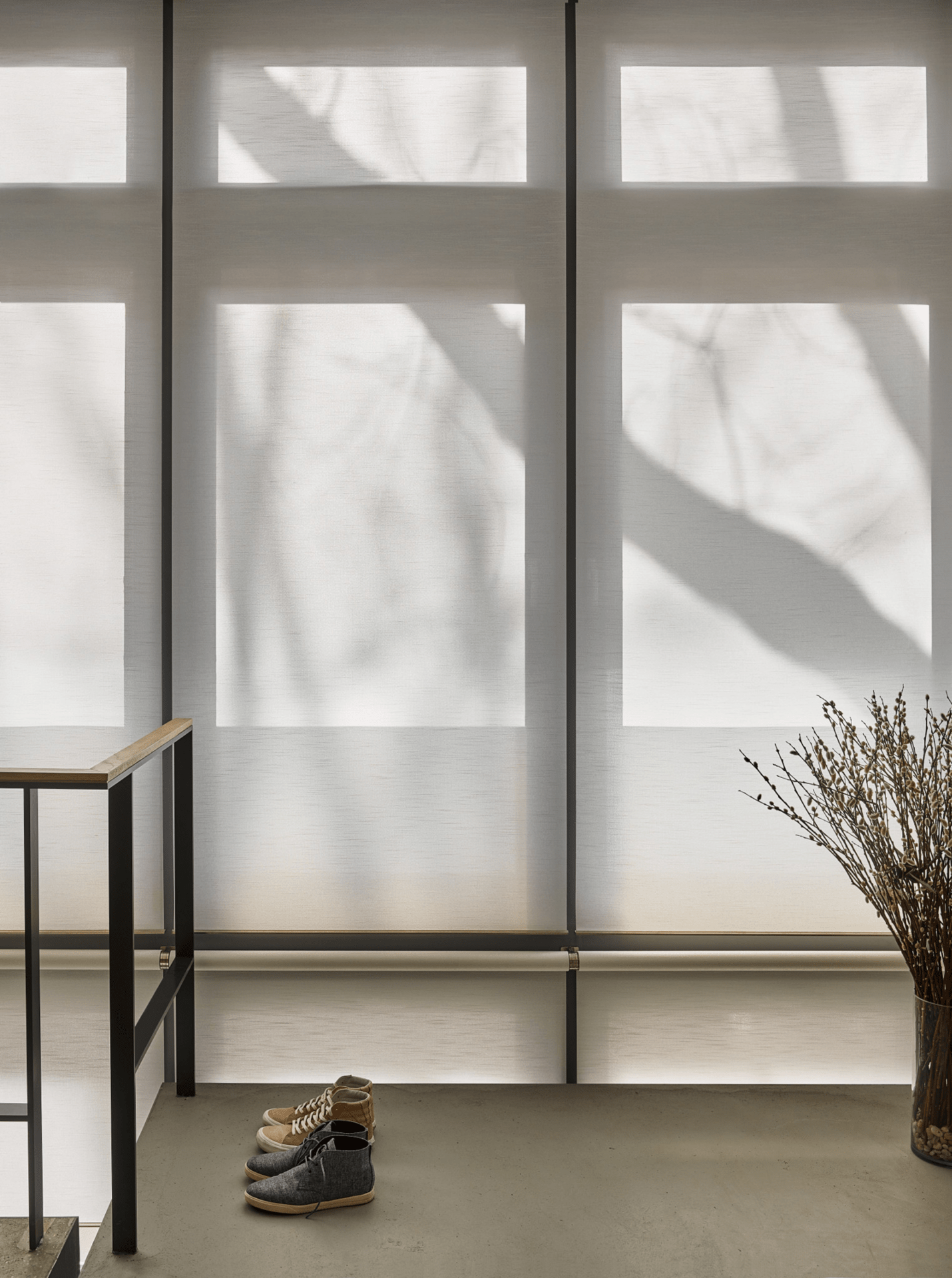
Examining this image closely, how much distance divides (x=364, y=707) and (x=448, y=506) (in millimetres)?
546

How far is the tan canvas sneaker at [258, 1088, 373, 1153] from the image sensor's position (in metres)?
1.91

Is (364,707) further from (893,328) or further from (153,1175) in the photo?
(893,328)

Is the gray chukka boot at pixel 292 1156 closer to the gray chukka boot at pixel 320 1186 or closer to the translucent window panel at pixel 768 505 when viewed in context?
the gray chukka boot at pixel 320 1186

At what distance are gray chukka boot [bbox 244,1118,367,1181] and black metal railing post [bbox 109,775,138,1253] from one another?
31 cm

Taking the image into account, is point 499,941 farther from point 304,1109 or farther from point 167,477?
point 167,477

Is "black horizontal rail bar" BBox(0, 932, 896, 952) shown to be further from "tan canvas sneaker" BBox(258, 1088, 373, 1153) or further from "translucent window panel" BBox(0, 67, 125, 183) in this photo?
"translucent window panel" BBox(0, 67, 125, 183)

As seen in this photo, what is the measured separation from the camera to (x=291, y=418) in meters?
2.36

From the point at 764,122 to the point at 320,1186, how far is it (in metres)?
2.59

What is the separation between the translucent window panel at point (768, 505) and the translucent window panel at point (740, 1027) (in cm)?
68

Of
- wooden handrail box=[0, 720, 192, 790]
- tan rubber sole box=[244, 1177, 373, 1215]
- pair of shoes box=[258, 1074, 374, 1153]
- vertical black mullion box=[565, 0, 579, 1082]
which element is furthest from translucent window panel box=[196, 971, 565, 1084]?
wooden handrail box=[0, 720, 192, 790]

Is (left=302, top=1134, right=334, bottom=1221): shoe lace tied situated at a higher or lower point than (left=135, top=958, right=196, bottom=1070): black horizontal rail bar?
lower

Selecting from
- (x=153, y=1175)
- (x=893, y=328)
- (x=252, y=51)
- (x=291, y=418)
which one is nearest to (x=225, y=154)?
(x=252, y=51)

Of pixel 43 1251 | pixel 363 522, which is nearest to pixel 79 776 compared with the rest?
pixel 43 1251

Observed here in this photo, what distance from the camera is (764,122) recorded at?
7.75ft
